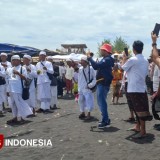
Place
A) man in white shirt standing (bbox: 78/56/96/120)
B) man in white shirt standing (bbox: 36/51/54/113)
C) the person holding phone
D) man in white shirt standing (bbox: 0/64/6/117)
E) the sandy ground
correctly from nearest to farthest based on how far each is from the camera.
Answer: the person holding phone < the sandy ground < man in white shirt standing (bbox: 78/56/96/120) < man in white shirt standing (bbox: 0/64/6/117) < man in white shirt standing (bbox: 36/51/54/113)

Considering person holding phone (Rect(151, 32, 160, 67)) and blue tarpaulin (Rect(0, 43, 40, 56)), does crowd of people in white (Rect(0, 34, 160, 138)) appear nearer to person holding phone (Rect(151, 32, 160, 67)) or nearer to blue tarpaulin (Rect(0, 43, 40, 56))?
person holding phone (Rect(151, 32, 160, 67))

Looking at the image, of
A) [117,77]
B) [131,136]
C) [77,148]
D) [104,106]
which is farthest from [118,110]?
[77,148]

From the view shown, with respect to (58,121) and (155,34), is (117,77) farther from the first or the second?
(155,34)

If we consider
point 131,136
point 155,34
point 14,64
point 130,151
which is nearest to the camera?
point 155,34

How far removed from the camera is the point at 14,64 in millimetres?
9828

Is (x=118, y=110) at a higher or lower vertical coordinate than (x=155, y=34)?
lower

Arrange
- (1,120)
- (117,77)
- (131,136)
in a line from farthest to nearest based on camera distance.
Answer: (117,77) → (1,120) → (131,136)

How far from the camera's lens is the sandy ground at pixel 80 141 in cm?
655

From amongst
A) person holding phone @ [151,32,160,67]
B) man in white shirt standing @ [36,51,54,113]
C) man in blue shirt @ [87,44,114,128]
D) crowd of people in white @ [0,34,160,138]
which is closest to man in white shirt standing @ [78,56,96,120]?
crowd of people in white @ [0,34,160,138]

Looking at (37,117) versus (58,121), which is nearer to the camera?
(58,121)

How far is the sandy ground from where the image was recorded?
258 inches

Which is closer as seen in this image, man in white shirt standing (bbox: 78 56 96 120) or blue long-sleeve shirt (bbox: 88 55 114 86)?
blue long-sleeve shirt (bbox: 88 55 114 86)

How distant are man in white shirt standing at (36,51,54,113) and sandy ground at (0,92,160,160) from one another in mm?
1858

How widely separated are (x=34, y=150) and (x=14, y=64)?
11.4 ft
